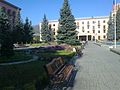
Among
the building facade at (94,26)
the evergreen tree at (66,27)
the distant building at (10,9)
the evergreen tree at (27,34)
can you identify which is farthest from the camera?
the building facade at (94,26)

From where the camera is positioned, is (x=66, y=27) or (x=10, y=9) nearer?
(x=66, y=27)

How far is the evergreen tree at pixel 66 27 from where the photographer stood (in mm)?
52344

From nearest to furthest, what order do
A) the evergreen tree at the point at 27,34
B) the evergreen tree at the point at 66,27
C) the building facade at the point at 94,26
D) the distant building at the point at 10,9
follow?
the evergreen tree at the point at 66,27, the evergreen tree at the point at 27,34, the distant building at the point at 10,9, the building facade at the point at 94,26

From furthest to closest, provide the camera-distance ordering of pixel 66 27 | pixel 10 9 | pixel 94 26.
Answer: pixel 94 26 < pixel 10 9 < pixel 66 27

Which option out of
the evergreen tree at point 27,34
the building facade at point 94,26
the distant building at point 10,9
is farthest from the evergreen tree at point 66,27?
the building facade at point 94,26

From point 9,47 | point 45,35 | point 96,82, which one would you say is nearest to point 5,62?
point 9,47

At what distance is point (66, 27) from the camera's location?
53.6 metres

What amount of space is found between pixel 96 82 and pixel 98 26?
125556mm

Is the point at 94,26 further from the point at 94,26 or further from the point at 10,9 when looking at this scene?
the point at 10,9

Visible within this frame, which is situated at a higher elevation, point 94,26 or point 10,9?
point 10,9

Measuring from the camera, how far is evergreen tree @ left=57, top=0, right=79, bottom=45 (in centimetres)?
5234

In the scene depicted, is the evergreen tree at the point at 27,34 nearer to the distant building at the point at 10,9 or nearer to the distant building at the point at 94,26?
the distant building at the point at 10,9

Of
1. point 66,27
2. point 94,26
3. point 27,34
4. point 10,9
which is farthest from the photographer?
point 94,26

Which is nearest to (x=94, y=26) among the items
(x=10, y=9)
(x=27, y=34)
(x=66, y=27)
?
(x=10, y=9)
